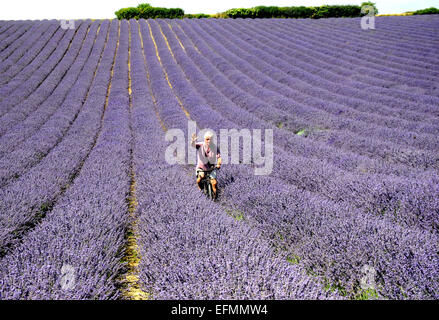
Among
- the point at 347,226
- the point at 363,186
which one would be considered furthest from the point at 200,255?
the point at 363,186

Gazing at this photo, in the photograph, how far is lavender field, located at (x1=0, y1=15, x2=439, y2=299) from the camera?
68.8 inches

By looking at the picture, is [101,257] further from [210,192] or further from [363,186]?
[363,186]

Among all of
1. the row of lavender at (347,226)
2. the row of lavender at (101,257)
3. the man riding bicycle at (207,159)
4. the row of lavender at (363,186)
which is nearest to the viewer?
the row of lavender at (101,257)

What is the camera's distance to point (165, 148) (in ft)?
16.8

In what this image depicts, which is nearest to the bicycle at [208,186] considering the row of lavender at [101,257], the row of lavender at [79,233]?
the row of lavender at [101,257]

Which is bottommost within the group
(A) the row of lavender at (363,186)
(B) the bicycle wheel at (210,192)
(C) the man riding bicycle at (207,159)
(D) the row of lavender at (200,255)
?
(B) the bicycle wheel at (210,192)

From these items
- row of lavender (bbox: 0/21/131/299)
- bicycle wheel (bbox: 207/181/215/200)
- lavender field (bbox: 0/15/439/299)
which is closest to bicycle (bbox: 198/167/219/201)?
bicycle wheel (bbox: 207/181/215/200)

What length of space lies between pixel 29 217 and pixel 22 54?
54.6 ft

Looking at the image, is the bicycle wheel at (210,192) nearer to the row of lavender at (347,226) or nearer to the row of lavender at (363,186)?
the row of lavender at (347,226)

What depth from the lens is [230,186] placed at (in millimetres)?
3627

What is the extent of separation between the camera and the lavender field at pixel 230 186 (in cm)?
175
